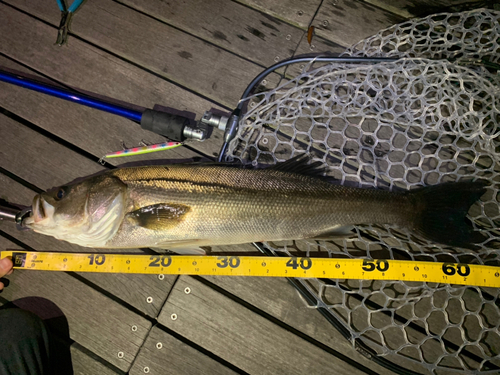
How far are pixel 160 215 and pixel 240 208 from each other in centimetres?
53

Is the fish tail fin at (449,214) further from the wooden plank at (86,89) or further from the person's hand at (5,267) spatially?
the person's hand at (5,267)

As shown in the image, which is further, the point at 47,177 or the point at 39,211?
the point at 47,177

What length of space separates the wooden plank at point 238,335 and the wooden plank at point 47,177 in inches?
7.4

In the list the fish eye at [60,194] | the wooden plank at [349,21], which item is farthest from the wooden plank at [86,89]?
the wooden plank at [349,21]

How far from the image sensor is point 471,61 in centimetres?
200

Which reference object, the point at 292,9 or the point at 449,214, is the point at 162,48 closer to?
the point at 292,9

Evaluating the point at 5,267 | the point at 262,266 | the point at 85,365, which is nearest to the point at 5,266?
the point at 5,267

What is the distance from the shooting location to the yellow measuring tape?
5.96 feet

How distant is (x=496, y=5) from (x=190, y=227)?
3.09m

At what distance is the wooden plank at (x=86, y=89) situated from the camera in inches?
92.8

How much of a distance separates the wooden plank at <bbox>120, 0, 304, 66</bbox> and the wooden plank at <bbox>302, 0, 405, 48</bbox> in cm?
24

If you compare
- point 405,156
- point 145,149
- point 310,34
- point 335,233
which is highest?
point 310,34

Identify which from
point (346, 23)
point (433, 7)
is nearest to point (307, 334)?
point (346, 23)

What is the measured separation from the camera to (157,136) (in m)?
2.35
